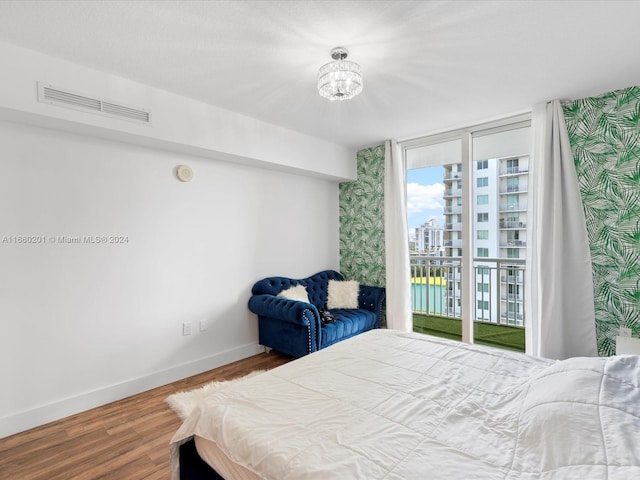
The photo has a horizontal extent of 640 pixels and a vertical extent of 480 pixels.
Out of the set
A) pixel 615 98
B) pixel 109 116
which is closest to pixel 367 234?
pixel 615 98

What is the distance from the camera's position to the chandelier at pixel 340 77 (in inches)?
81.7

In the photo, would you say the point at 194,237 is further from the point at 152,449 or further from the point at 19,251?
the point at 152,449

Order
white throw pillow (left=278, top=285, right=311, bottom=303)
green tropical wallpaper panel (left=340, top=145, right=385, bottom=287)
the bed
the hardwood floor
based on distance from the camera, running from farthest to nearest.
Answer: green tropical wallpaper panel (left=340, top=145, right=385, bottom=287)
white throw pillow (left=278, top=285, right=311, bottom=303)
the hardwood floor
the bed

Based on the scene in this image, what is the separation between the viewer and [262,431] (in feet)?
4.16

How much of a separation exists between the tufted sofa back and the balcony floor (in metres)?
1.33

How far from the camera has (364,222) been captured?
4555 millimetres

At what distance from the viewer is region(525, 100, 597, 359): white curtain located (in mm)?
2881

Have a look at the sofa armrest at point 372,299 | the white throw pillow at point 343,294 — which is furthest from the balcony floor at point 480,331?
the white throw pillow at point 343,294

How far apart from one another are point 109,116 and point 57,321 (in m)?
1.64

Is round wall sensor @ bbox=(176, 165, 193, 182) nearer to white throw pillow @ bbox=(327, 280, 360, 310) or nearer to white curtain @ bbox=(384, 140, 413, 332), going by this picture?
white throw pillow @ bbox=(327, 280, 360, 310)

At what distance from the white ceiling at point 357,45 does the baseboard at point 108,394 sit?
255 centimetres

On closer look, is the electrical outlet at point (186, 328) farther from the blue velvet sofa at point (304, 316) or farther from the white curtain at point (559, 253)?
the white curtain at point (559, 253)

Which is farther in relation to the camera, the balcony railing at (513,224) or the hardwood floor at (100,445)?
the balcony railing at (513,224)

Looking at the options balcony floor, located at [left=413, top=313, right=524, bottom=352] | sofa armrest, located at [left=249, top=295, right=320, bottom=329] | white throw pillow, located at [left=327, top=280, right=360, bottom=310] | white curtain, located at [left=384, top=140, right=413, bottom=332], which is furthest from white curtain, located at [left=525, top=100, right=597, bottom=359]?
sofa armrest, located at [left=249, top=295, right=320, bottom=329]
